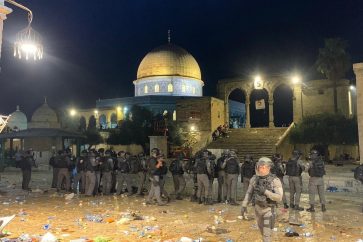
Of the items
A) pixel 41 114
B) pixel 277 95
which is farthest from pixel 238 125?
pixel 41 114

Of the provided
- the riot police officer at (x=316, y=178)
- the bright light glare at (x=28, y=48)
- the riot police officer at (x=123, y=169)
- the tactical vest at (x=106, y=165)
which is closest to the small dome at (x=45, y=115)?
the tactical vest at (x=106, y=165)

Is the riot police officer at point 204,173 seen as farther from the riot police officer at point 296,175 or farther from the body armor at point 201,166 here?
the riot police officer at point 296,175

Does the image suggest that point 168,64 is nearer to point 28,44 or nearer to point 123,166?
point 123,166

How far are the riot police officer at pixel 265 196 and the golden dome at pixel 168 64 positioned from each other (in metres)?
48.1

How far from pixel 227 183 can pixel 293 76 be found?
24669 millimetres

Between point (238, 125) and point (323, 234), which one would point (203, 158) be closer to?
point (323, 234)

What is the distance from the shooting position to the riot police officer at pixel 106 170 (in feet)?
46.1

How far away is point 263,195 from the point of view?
5801 mm

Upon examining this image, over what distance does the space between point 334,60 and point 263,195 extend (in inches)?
1128

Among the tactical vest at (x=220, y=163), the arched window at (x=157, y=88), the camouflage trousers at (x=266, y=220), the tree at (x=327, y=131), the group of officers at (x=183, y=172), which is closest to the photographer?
the camouflage trousers at (x=266, y=220)

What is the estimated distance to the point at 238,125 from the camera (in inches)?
1998

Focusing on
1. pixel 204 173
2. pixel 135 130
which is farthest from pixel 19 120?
pixel 204 173

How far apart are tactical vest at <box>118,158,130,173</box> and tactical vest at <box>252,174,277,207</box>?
8.70 m

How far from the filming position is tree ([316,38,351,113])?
99.5ft
